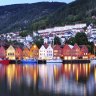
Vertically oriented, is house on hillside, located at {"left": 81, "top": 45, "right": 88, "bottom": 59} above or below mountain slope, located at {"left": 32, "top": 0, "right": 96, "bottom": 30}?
below

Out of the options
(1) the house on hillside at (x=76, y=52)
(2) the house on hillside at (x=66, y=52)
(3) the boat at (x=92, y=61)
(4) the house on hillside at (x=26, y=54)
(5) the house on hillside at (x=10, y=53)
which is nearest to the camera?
(3) the boat at (x=92, y=61)

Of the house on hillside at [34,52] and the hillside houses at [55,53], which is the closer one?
the hillside houses at [55,53]

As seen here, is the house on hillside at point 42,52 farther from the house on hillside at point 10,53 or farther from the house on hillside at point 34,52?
the house on hillside at point 10,53

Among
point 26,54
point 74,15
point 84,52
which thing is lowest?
point 26,54

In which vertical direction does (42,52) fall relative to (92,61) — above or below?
above

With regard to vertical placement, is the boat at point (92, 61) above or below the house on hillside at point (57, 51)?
below

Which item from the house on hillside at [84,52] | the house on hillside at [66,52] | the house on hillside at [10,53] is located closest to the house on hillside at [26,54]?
the house on hillside at [10,53]

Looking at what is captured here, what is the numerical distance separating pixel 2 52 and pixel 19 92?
58654 millimetres

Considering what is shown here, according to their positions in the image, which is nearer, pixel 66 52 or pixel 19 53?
pixel 66 52

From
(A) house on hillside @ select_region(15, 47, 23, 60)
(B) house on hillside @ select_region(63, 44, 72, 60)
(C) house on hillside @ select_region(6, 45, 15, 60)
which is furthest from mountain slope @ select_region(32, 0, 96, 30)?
(B) house on hillside @ select_region(63, 44, 72, 60)

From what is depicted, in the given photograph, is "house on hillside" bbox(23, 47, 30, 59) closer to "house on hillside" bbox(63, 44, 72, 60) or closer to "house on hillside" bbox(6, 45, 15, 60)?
"house on hillside" bbox(6, 45, 15, 60)

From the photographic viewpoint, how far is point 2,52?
8388cm

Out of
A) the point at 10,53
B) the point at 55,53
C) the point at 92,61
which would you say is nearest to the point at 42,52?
the point at 55,53

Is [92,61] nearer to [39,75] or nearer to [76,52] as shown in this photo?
[76,52]
